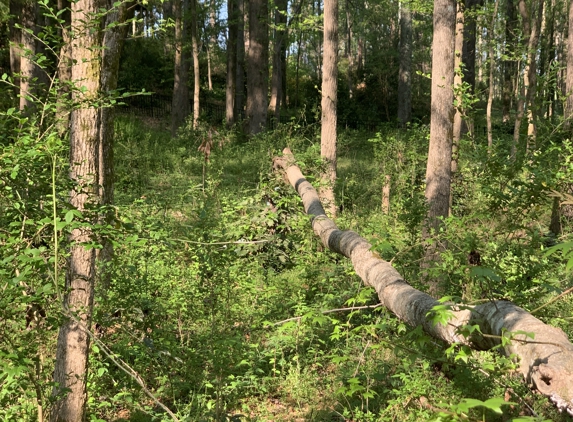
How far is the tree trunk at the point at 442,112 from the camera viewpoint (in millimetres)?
7297

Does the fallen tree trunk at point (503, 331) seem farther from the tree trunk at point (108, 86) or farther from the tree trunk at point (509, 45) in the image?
the tree trunk at point (509, 45)

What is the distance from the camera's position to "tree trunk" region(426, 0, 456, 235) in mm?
7297

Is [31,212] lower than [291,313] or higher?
higher

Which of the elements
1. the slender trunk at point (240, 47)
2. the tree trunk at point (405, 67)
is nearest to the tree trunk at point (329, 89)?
the slender trunk at point (240, 47)

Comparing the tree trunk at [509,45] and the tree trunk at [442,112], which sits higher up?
the tree trunk at [509,45]

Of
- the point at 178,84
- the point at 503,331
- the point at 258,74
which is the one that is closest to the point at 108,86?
the point at 503,331

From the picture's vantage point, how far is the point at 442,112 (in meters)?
7.37

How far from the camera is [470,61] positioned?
17000 mm

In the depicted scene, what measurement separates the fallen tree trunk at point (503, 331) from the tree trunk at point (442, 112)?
351 cm

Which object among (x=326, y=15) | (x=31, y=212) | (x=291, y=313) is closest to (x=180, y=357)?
(x=291, y=313)

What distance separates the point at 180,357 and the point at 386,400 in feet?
6.52

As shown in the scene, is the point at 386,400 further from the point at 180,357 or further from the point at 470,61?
the point at 470,61

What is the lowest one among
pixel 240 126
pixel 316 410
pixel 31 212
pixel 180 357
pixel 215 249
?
pixel 316 410

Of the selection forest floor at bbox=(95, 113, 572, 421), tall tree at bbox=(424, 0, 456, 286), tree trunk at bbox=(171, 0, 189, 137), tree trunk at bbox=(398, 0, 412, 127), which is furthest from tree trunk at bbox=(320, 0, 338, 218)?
tree trunk at bbox=(398, 0, 412, 127)
